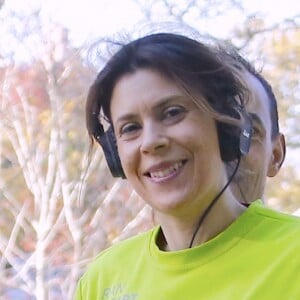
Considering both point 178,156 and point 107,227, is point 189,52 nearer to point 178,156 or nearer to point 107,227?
point 178,156

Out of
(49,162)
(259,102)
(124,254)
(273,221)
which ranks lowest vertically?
(49,162)

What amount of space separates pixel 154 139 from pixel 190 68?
96 millimetres

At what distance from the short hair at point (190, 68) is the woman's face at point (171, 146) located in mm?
12

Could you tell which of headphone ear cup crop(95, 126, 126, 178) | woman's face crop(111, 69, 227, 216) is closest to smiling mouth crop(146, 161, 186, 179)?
woman's face crop(111, 69, 227, 216)

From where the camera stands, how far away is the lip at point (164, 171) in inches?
30.9

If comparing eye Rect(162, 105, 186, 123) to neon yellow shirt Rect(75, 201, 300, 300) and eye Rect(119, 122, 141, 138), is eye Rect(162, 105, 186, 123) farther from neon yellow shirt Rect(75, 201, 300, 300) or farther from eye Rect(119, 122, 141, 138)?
neon yellow shirt Rect(75, 201, 300, 300)

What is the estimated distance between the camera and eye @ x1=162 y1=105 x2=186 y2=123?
78 cm

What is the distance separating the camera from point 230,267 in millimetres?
769

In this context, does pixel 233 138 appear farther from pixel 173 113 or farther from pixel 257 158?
pixel 257 158

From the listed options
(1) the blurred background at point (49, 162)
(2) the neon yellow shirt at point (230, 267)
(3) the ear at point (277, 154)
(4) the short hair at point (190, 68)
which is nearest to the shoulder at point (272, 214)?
(2) the neon yellow shirt at point (230, 267)

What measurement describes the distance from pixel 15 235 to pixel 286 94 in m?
1.18

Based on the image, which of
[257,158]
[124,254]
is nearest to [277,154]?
[257,158]

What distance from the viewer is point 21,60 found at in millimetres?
2572

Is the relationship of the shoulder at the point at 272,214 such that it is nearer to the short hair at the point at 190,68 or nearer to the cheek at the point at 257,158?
the short hair at the point at 190,68
